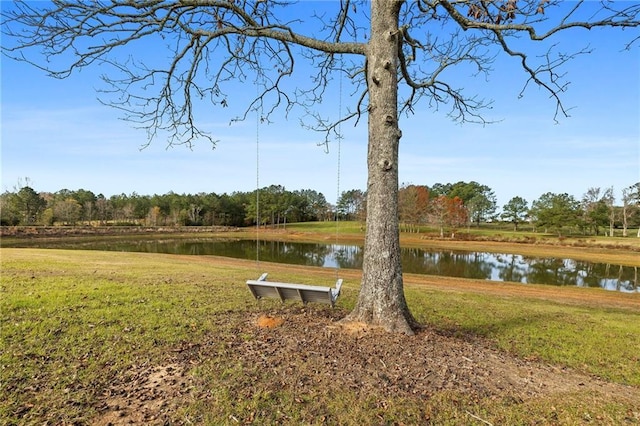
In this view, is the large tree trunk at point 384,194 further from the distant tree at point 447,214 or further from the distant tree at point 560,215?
the distant tree at point 560,215

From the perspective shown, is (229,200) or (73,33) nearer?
(73,33)

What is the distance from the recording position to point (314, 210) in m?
90.4

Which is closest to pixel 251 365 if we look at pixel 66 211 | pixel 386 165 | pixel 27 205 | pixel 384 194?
pixel 384 194

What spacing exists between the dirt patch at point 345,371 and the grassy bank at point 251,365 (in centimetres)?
2

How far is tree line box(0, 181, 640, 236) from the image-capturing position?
54.2 metres

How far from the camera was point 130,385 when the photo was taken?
11.5 ft

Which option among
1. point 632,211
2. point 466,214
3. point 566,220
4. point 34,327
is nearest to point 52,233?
point 34,327

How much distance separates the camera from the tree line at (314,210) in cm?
5425

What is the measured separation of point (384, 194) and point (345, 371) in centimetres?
226

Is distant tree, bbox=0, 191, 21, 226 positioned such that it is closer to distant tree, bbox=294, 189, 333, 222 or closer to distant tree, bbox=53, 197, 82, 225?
distant tree, bbox=53, 197, 82, 225

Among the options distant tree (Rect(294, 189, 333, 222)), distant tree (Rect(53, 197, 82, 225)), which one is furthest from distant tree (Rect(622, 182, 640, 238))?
distant tree (Rect(53, 197, 82, 225))

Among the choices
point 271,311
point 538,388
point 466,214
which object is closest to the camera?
point 538,388

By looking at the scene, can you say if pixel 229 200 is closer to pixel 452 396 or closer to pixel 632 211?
pixel 632 211

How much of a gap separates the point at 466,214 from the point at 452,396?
216 ft
